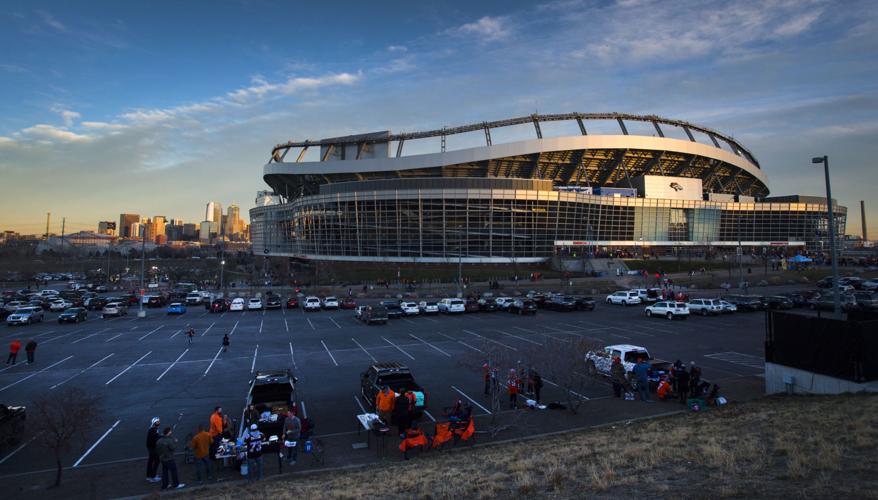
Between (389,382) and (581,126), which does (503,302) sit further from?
(581,126)

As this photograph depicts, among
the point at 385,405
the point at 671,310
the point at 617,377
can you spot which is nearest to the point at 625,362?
the point at 617,377

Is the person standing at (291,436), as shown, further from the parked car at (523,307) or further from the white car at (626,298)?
the white car at (626,298)

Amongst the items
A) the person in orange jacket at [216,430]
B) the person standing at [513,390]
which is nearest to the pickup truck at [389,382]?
the person standing at [513,390]

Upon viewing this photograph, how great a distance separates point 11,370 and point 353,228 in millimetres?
69185

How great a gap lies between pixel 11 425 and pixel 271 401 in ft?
21.3

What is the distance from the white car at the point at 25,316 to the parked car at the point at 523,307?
39.2 metres

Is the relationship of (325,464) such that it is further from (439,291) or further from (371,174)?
(371,174)

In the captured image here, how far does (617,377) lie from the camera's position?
17.5 m

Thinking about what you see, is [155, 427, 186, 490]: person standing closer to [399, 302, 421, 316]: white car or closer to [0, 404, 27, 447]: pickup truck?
[0, 404, 27, 447]: pickup truck

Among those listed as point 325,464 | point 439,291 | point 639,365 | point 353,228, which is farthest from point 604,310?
point 353,228

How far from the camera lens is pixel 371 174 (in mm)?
106375

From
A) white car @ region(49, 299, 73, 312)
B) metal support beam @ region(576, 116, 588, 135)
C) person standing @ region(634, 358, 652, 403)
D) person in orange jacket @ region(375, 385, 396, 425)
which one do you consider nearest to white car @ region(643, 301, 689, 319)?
person standing @ region(634, 358, 652, 403)

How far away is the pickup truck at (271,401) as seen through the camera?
12.6m

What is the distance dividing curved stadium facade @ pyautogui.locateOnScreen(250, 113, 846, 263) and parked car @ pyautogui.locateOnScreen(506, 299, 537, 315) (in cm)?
3343
